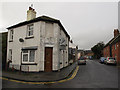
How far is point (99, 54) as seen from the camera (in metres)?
55.5

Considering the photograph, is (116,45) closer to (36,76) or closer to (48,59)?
(48,59)

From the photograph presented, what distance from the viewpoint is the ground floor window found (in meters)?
11.6

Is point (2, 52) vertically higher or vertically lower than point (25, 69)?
higher

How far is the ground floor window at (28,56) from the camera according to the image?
1159 cm

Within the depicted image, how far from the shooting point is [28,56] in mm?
11641

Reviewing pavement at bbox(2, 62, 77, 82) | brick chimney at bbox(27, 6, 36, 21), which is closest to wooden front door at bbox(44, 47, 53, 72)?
pavement at bbox(2, 62, 77, 82)

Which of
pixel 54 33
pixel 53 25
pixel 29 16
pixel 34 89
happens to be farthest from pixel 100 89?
pixel 29 16

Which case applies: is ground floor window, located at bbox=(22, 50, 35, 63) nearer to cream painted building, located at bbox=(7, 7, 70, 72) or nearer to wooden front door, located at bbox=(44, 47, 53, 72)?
cream painted building, located at bbox=(7, 7, 70, 72)

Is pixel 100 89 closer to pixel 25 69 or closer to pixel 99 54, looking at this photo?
pixel 25 69

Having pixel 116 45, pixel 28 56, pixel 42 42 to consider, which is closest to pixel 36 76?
pixel 28 56

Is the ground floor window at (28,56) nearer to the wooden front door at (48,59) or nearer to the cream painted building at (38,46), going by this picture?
the cream painted building at (38,46)

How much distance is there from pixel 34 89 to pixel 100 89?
384cm

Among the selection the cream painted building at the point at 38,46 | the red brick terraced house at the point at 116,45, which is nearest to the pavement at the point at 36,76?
the cream painted building at the point at 38,46

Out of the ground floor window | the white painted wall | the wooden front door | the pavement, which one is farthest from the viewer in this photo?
the ground floor window
